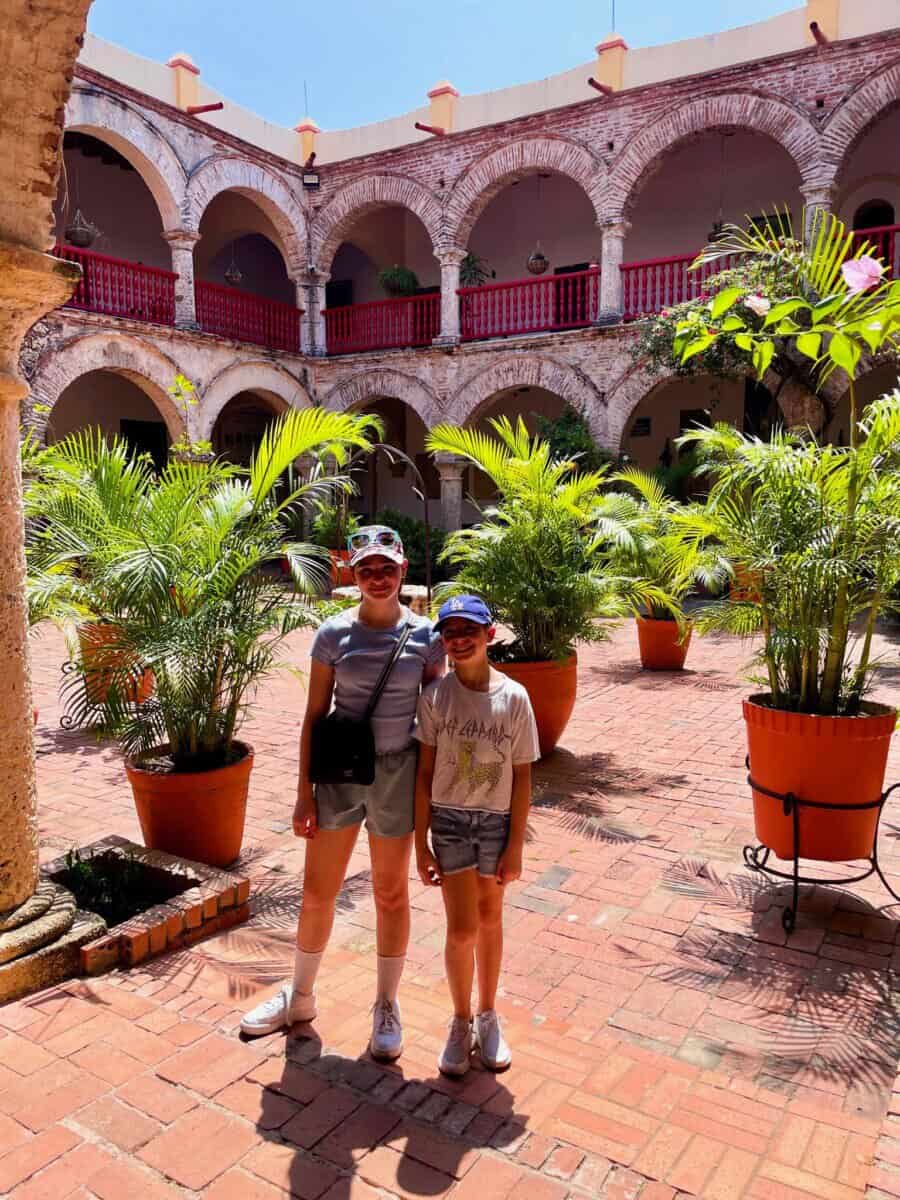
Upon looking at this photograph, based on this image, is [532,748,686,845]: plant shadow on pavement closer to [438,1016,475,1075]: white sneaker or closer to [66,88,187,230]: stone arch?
[438,1016,475,1075]: white sneaker

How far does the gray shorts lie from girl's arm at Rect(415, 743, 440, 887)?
0.18 feet

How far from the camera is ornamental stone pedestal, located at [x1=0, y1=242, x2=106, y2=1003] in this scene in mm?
2850

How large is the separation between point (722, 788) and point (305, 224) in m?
15.0

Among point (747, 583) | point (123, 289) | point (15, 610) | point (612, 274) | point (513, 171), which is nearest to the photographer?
point (15, 610)

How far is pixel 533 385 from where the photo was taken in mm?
15219

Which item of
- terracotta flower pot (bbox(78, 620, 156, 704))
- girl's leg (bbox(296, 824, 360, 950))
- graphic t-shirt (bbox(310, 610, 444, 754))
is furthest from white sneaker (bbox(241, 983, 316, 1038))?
terracotta flower pot (bbox(78, 620, 156, 704))

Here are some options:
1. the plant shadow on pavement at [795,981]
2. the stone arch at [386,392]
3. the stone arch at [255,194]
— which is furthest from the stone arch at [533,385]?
the plant shadow on pavement at [795,981]

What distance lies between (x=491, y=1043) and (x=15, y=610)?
79.3 inches

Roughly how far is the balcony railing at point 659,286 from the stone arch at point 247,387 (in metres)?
5.79

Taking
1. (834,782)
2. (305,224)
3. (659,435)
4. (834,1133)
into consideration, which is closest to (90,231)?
(305,224)

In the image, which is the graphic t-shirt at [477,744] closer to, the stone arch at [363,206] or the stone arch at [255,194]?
the stone arch at [255,194]

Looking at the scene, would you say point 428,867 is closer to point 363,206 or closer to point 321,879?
point 321,879

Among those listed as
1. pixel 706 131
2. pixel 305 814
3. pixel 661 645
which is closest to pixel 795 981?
pixel 305 814

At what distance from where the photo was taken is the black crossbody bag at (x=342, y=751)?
249 centimetres
